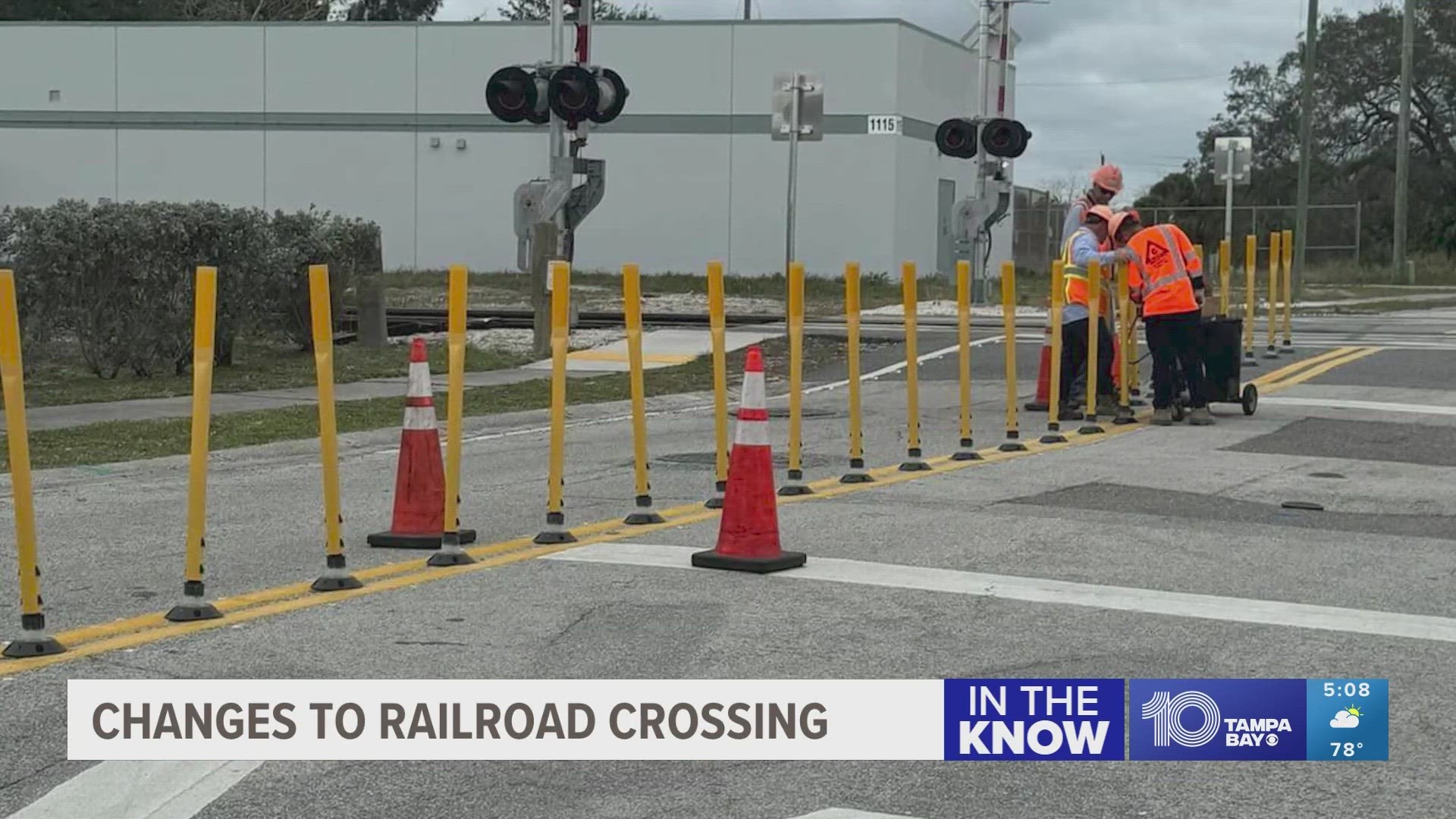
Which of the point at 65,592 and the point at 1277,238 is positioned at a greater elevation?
the point at 1277,238

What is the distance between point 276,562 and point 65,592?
107 cm

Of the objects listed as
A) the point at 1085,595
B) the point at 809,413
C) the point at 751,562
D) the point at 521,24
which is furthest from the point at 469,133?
the point at 1085,595

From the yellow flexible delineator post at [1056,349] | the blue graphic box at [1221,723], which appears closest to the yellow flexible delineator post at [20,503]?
the blue graphic box at [1221,723]

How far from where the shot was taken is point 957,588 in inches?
325

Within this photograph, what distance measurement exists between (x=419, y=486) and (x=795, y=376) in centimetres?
259

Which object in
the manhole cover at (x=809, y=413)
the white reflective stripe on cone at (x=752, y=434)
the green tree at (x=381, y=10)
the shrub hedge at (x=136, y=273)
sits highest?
the green tree at (x=381, y=10)

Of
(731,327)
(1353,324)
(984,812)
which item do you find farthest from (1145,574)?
(1353,324)

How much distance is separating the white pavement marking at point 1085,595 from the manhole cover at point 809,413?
24.0 feet

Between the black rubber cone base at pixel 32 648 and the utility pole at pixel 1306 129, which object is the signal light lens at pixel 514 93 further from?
the utility pole at pixel 1306 129

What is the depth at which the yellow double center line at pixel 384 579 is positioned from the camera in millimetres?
7195

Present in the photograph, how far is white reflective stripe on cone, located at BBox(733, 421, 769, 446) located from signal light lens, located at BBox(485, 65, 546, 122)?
11.8 meters

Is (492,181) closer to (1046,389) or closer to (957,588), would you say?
(1046,389)

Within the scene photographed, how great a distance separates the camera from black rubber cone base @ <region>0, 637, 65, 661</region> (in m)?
6.91

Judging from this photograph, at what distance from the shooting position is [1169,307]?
15.2 m
